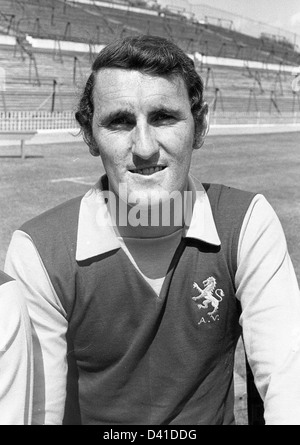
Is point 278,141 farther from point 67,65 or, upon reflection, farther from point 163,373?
point 163,373

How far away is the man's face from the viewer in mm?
1642

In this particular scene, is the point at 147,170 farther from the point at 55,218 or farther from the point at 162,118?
the point at 55,218

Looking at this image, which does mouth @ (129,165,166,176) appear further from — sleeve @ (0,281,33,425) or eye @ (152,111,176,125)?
sleeve @ (0,281,33,425)

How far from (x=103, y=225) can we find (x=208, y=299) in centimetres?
38

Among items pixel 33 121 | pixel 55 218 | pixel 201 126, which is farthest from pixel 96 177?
pixel 33 121

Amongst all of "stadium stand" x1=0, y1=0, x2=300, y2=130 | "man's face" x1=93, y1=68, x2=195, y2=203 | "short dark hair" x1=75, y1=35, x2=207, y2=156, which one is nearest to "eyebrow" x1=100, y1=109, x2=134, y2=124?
"man's face" x1=93, y1=68, x2=195, y2=203

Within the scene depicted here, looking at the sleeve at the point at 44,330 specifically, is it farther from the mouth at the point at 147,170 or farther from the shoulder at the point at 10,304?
the mouth at the point at 147,170

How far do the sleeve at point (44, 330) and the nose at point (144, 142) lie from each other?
0.41 metres

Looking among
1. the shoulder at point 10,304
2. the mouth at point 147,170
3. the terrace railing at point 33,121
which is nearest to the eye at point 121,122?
the mouth at point 147,170

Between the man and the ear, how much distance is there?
175mm

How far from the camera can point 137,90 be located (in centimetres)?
165

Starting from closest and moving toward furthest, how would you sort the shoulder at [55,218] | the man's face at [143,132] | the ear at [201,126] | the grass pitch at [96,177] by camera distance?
the man's face at [143,132] → the shoulder at [55,218] → the ear at [201,126] → the grass pitch at [96,177]

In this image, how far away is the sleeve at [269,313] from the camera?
1524 millimetres
